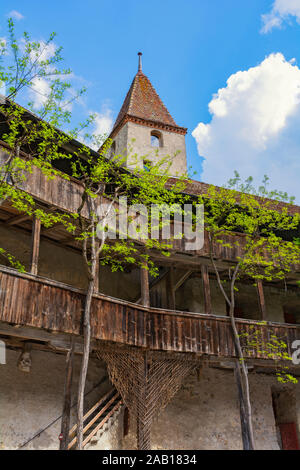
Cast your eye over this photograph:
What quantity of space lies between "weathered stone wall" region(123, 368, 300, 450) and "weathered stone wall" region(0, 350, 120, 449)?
6.67ft

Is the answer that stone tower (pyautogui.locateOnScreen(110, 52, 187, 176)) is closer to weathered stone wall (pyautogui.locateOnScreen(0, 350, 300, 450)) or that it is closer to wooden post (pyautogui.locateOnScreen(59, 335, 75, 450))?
weathered stone wall (pyautogui.locateOnScreen(0, 350, 300, 450))

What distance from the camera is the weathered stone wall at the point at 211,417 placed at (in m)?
15.0

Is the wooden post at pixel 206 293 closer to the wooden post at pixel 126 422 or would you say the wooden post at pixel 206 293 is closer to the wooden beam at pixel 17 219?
the wooden post at pixel 126 422

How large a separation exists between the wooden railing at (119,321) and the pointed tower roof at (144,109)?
13917 mm

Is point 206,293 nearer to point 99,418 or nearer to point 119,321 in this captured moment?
point 119,321

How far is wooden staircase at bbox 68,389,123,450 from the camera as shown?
40.7 ft

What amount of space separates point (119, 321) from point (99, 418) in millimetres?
3329

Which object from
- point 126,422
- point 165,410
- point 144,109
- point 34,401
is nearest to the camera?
point 34,401

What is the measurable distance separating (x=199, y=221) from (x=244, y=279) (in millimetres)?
4336

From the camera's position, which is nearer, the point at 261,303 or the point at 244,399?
the point at 244,399
